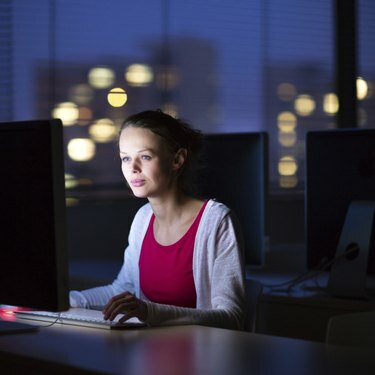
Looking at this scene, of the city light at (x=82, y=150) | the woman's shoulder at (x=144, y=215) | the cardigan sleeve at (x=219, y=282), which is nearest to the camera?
the cardigan sleeve at (x=219, y=282)

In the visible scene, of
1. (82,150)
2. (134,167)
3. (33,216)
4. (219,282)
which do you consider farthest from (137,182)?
(82,150)

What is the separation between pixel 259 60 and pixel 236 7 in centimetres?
33

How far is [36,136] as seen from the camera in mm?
1850

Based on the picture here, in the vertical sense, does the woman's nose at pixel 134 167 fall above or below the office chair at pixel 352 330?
above

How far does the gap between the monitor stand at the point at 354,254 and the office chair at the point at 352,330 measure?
0.98 m

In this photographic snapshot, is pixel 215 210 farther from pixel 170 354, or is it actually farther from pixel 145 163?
pixel 170 354

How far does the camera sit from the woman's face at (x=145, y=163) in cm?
251

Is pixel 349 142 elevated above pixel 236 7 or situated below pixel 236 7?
below

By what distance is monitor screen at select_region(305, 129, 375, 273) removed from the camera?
9.99 feet

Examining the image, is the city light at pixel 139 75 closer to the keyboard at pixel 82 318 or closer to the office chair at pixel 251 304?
the office chair at pixel 251 304

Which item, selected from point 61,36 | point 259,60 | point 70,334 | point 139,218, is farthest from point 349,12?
point 70,334

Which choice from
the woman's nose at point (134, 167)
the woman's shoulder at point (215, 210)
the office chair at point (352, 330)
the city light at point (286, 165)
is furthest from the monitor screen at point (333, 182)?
the city light at point (286, 165)

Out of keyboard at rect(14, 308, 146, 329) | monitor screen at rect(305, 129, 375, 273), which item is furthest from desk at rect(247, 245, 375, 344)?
keyboard at rect(14, 308, 146, 329)

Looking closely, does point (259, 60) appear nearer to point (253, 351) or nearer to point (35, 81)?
point (35, 81)
